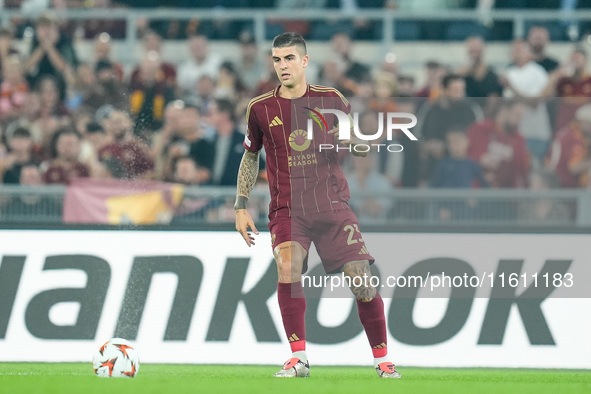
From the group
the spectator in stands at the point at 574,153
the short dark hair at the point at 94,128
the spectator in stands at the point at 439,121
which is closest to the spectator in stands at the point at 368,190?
the spectator in stands at the point at 439,121

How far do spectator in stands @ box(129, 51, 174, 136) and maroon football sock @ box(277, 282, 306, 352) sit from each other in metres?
4.77

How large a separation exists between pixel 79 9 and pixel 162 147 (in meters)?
3.86

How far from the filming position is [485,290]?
29.2ft

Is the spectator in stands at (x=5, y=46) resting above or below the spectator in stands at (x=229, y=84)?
above

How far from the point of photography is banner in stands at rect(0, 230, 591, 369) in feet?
29.0

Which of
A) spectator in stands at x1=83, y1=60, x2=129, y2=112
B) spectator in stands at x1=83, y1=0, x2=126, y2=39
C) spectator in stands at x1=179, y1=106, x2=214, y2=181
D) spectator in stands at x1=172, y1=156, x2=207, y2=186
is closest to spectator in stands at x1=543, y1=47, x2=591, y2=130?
spectator in stands at x1=179, y1=106, x2=214, y2=181

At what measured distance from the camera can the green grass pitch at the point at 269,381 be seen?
6.23m

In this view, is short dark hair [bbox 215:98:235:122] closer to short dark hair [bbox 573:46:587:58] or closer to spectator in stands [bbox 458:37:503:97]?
spectator in stands [bbox 458:37:503:97]

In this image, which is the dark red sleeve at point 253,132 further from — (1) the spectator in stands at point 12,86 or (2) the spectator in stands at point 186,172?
(1) the spectator in stands at point 12,86

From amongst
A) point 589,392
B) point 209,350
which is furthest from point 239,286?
point 589,392

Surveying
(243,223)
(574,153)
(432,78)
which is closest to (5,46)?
(432,78)

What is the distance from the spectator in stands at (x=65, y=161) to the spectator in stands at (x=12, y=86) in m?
1.71

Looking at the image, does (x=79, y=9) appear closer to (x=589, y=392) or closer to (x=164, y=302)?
(x=164, y=302)

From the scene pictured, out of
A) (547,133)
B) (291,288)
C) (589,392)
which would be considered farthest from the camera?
(547,133)
